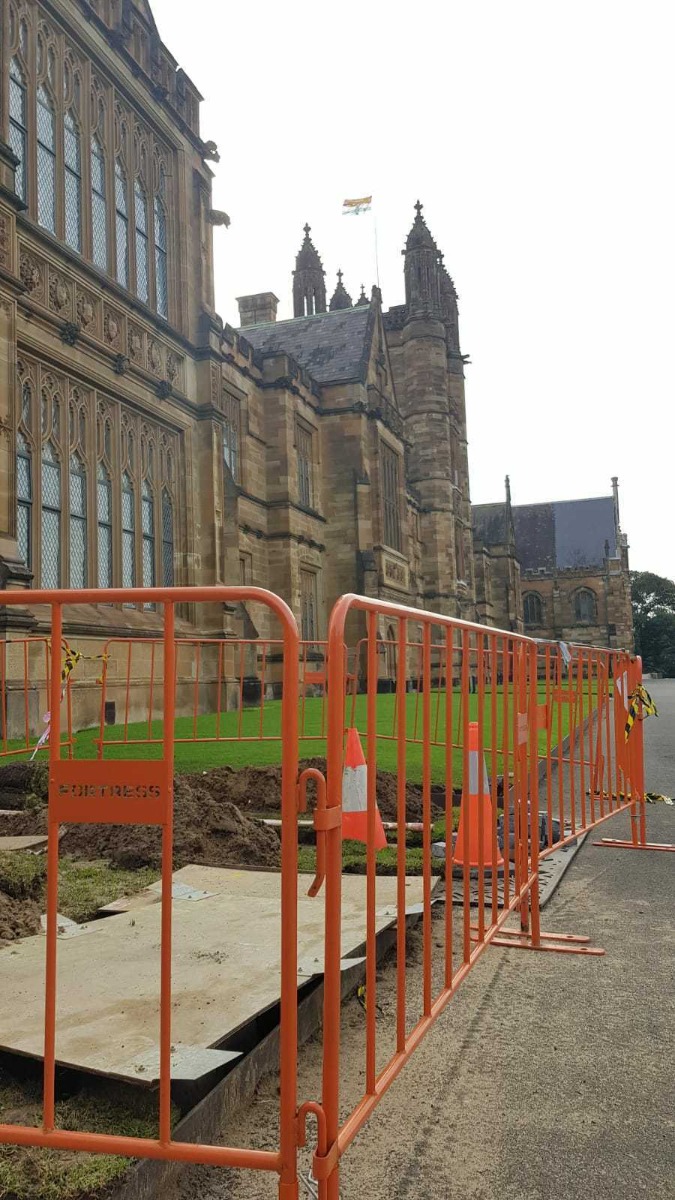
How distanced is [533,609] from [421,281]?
4024 cm

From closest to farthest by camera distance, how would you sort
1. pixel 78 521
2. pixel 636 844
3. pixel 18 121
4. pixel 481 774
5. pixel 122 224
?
1. pixel 481 774
2. pixel 636 844
3. pixel 18 121
4. pixel 78 521
5. pixel 122 224

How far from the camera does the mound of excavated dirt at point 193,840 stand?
5.84 m

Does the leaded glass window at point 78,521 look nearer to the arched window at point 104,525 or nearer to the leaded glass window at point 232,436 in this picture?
the arched window at point 104,525

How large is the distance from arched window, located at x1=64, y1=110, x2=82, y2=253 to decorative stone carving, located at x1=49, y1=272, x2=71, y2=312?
1.24 m

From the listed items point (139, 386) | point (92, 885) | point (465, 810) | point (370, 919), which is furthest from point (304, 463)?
point (370, 919)

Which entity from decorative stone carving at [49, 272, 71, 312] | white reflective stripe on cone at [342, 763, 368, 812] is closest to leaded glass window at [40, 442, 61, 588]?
decorative stone carving at [49, 272, 71, 312]

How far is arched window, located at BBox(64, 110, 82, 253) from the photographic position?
632 inches

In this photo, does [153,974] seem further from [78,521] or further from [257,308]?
[257,308]

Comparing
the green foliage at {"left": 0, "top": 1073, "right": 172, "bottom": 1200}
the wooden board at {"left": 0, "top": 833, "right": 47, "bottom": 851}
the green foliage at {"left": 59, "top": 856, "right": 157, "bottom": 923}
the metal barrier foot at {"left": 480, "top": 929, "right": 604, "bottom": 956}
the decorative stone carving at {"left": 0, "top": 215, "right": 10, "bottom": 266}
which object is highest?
the decorative stone carving at {"left": 0, "top": 215, "right": 10, "bottom": 266}

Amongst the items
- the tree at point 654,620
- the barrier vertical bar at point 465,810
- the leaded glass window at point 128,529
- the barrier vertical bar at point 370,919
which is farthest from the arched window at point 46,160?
the tree at point 654,620

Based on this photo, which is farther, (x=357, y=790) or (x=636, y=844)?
(x=636, y=844)

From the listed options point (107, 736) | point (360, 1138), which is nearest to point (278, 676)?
point (107, 736)

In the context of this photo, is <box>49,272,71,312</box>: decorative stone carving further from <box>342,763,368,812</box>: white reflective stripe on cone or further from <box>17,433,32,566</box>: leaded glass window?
<box>342,763,368,812</box>: white reflective stripe on cone

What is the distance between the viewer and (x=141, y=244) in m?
18.7
